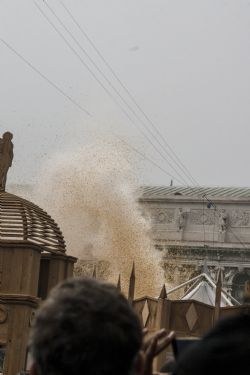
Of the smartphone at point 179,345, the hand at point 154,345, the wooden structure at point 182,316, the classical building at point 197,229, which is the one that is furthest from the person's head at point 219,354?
the classical building at point 197,229

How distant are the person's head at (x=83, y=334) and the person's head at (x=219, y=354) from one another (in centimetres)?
14

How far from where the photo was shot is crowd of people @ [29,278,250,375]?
2.49 metres

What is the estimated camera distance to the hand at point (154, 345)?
286 centimetres

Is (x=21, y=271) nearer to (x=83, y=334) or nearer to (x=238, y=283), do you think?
(x=83, y=334)

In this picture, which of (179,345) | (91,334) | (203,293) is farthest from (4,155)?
(91,334)

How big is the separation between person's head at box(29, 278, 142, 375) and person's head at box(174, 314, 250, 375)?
0.14m

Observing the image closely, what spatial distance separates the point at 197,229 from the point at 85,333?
53978 mm

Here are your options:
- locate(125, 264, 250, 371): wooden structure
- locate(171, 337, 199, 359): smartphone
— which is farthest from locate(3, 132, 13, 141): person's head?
locate(171, 337, 199, 359): smartphone

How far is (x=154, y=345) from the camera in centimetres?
300

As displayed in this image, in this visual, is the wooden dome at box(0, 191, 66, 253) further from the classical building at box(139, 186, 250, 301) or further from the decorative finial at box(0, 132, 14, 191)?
Answer: the classical building at box(139, 186, 250, 301)

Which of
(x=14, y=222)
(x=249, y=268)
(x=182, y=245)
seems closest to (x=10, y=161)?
(x=14, y=222)

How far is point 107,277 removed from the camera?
35750 mm

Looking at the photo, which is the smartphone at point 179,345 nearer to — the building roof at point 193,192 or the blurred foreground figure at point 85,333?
the blurred foreground figure at point 85,333

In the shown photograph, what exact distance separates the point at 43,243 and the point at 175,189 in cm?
4846
